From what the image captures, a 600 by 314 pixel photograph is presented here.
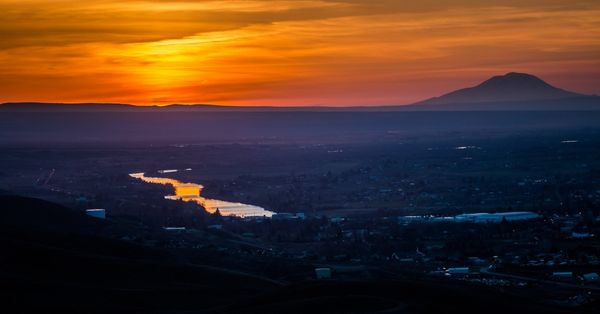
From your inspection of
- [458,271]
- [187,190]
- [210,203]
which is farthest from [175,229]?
[187,190]

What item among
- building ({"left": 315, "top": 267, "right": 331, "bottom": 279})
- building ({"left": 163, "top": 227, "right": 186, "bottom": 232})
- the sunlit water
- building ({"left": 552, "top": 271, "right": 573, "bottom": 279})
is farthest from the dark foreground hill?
the sunlit water

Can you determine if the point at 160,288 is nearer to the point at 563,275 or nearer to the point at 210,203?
the point at 563,275

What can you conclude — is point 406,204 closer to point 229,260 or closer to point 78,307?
point 229,260

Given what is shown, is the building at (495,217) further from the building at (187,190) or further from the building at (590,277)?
the building at (187,190)

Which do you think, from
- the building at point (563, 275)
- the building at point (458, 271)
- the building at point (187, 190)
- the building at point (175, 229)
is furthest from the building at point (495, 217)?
the building at point (187, 190)

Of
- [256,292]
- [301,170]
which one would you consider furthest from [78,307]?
[301,170]

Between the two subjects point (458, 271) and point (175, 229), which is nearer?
point (458, 271)

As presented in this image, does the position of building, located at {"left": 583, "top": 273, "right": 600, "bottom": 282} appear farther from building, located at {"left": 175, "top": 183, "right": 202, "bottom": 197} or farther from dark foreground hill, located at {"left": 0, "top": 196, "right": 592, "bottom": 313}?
building, located at {"left": 175, "top": 183, "right": 202, "bottom": 197}
